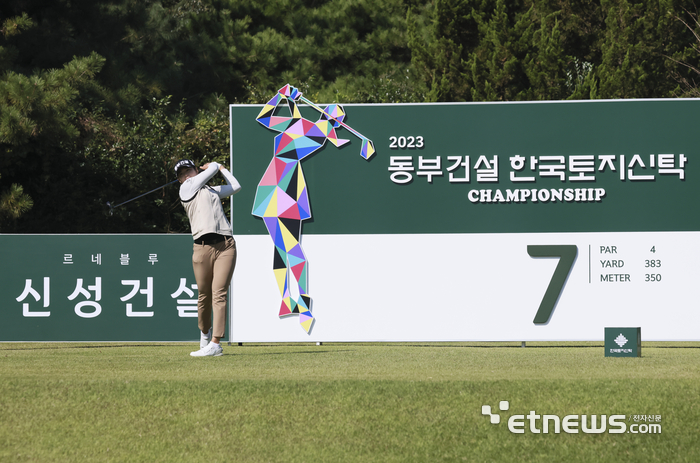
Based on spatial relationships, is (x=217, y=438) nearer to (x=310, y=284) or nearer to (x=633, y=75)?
(x=310, y=284)

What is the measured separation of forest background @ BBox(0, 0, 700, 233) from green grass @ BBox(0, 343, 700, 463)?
8.63 meters

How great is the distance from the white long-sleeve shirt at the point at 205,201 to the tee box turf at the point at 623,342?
316 centimetres

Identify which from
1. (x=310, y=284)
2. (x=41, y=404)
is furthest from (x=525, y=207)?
(x=41, y=404)

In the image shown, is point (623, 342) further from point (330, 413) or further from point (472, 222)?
point (330, 413)

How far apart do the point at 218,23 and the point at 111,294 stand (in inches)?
486

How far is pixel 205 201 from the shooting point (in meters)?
6.10

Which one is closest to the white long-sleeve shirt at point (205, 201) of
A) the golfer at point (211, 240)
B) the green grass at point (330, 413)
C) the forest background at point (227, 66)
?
the golfer at point (211, 240)

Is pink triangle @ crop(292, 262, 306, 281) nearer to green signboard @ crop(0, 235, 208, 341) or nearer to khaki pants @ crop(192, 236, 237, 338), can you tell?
green signboard @ crop(0, 235, 208, 341)

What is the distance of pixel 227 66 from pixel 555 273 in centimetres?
1303

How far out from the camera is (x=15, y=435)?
161 inches

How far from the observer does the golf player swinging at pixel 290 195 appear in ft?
25.6

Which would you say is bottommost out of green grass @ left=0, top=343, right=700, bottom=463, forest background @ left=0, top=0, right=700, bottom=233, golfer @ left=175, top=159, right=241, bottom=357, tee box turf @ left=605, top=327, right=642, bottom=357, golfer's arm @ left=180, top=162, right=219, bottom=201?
green grass @ left=0, top=343, right=700, bottom=463

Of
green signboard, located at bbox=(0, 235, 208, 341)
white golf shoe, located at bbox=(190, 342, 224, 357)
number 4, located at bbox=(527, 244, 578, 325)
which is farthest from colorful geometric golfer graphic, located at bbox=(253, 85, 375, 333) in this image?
number 4, located at bbox=(527, 244, 578, 325)

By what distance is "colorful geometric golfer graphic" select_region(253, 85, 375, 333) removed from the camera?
308 inches
